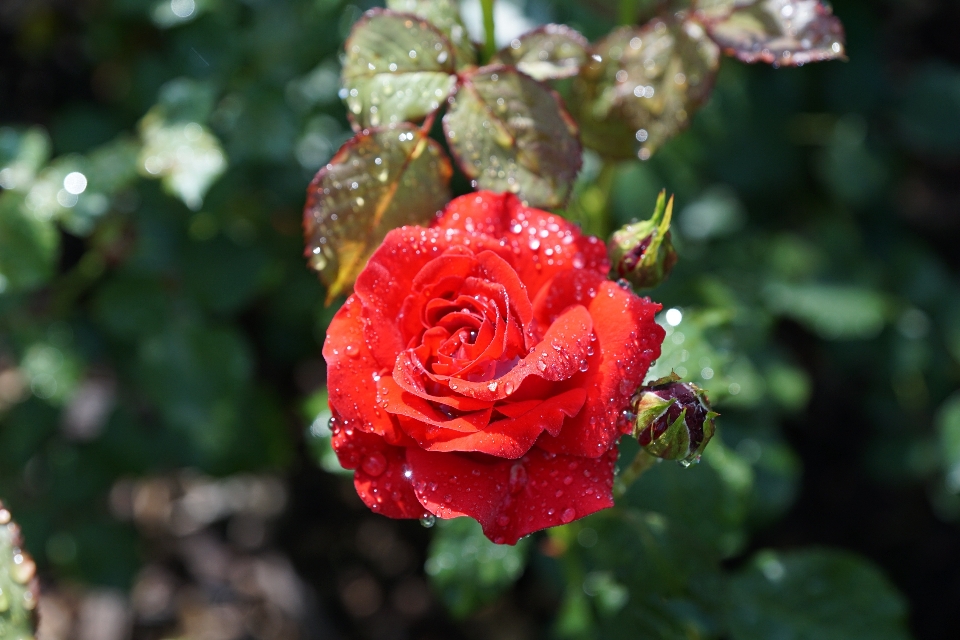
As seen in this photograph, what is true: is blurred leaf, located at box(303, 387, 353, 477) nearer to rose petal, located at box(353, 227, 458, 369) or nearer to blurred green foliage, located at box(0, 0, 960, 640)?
blurred green foliage, located at box(0, 0, 960, 640)

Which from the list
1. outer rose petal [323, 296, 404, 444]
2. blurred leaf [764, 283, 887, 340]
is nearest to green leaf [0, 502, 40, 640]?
outer rose petal [323, 296, 404, 444]

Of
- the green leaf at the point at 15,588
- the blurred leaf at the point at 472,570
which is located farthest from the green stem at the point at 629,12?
the green leaf at the point at 15,588

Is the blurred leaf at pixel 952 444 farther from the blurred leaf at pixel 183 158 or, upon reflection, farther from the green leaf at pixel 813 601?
the blurred leaf at pixel 183 158

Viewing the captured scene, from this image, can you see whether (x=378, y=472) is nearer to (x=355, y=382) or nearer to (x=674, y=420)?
(x=355, y=382)

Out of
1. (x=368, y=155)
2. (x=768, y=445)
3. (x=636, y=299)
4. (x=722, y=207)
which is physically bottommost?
(x=768, y=445)

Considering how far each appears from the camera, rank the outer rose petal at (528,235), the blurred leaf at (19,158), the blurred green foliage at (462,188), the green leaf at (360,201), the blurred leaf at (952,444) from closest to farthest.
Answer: the outer rose petal at (528,235), the green leaf at (360,201), the blurred green foliage at (462,188), the blurred leaf at (19,158), the blurred leaf at (952,444)

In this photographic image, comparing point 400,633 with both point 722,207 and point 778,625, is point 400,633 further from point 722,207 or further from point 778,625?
point 722,207

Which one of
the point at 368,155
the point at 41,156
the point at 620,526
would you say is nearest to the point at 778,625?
the point at 620,526
